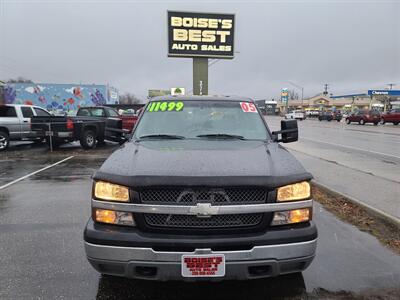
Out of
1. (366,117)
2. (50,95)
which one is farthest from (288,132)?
(50,95)

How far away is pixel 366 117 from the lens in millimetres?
41531

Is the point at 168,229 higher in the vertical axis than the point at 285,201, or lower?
lower

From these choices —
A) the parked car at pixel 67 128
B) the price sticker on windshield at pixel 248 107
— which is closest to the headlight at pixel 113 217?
the price sticker on windshield at pixel 248 107

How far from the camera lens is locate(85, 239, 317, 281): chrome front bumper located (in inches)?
103

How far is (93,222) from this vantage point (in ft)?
9.58

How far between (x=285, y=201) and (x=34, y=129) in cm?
1371

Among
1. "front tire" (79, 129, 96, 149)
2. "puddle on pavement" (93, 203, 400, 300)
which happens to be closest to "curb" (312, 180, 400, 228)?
"puddle on pavement" (93, 203, 400, 300)

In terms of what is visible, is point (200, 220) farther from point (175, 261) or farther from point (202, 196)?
point (175, 261)

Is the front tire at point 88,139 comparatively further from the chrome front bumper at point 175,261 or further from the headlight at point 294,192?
the headlight at point 294,192

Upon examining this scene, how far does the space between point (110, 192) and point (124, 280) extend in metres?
1.05

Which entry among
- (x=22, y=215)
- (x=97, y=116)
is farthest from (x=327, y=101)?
(x=22, y=215)

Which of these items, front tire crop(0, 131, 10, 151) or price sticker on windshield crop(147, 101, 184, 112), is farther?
front tire crop(0, 131, 10, 151)

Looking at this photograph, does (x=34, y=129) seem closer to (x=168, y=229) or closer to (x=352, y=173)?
(x=352, y=173)

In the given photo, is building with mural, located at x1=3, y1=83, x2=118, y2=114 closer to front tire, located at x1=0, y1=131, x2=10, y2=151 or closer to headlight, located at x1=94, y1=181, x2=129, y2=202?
front tire, located at x1=0, y1=131, x2=10, y2=151
